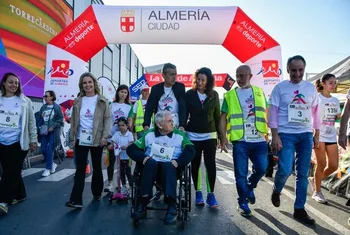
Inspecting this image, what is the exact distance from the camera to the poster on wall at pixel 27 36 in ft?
28.3

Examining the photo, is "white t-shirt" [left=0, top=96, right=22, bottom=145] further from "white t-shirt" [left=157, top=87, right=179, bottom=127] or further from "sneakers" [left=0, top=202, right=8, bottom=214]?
"white t-shirt" [left=157, top=87, right=179, bottom=127]

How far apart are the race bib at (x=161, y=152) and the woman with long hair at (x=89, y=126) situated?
1.03m

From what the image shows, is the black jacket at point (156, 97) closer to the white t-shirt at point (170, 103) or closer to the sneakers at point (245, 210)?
the white t-shirt at point (170, 103)

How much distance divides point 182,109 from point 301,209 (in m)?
1.90

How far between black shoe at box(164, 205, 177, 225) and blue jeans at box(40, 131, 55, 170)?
4.10 m

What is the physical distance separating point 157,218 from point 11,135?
2.14 meters

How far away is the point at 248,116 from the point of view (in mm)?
3818

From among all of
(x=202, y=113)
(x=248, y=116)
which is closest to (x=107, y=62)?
(x=202, y=113)

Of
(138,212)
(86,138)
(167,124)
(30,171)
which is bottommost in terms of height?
(30,171)

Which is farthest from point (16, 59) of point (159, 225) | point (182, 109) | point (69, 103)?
point (159, 225)

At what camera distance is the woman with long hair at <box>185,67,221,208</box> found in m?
4.09

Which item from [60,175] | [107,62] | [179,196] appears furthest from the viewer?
[107,62]

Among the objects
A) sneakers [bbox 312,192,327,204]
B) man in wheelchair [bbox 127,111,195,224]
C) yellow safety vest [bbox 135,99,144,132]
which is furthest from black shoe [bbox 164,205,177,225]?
yellow safety vest [bbox 135,99,144,132]

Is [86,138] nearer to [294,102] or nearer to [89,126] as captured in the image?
[89,126]
